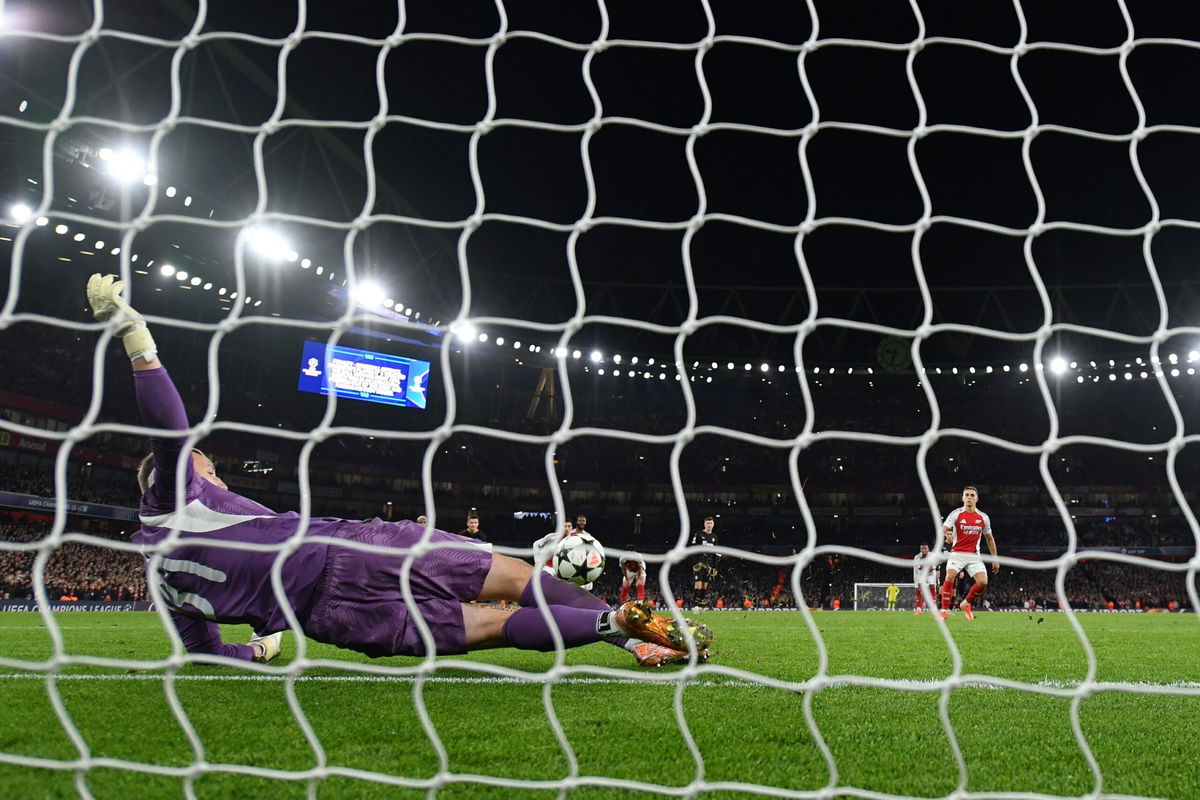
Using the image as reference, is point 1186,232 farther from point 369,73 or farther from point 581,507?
point 581,507

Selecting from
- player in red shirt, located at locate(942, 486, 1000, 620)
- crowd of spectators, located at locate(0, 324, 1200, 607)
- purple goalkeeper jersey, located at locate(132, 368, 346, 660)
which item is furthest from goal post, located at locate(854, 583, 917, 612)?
purple goalkeeper jersey, located at locate(132, 368, 346, 660)

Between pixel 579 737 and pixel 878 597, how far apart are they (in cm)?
2096

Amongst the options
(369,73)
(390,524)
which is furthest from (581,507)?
(390,524)

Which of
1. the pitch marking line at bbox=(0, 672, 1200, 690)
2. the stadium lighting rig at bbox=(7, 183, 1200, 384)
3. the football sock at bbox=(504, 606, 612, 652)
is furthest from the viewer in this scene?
the stadium lighting rig at bbox=(7, 183, 1200, 384)

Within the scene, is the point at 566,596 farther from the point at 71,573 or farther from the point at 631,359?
the point at 631,359

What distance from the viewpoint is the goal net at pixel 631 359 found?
240cm

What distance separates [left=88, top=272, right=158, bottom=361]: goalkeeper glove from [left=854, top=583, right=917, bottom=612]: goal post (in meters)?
20.3

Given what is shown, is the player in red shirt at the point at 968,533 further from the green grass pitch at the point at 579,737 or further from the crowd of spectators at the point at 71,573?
the crowd of spectators at the point at 71,573

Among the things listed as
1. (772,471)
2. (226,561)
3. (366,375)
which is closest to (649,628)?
(226,561)

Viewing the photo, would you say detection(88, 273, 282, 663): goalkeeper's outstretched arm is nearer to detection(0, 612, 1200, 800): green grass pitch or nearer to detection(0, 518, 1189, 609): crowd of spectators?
detection(0, 612, 1200, 800): green grass pitch

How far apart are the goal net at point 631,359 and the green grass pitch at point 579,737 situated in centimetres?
3

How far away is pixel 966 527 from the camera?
9.64 m

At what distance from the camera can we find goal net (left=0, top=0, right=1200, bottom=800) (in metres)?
2.40

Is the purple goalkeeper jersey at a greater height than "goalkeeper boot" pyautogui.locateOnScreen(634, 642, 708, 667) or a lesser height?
greater
